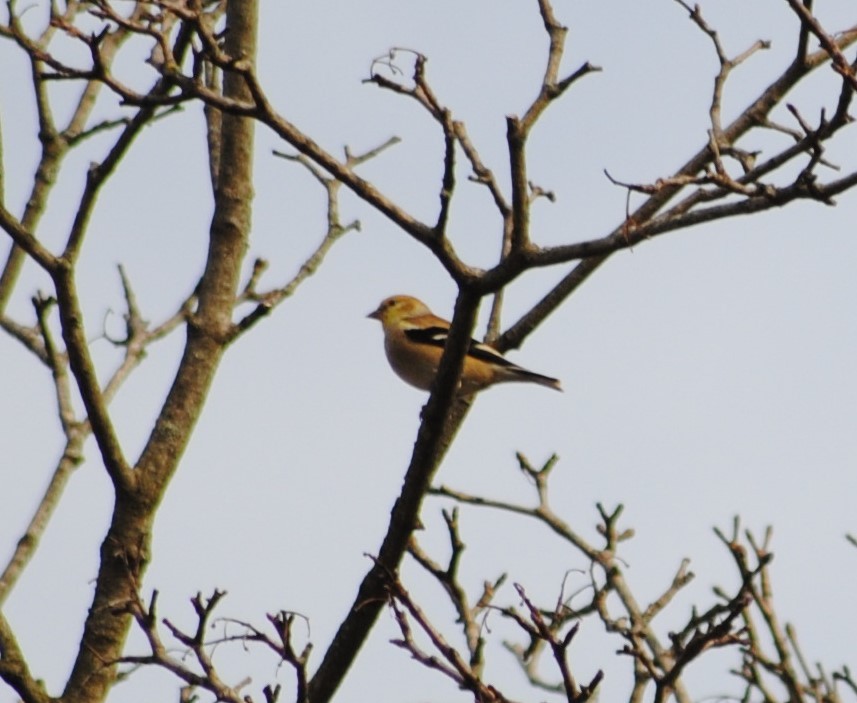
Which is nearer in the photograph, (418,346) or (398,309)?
(418,346)

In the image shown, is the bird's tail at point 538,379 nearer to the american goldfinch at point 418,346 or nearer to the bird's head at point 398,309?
the american goldfinch at point 418,346

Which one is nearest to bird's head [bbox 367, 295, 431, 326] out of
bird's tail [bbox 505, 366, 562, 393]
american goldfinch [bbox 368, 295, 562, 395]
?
american goldfinch [bbox 368, 295, 562, 395]

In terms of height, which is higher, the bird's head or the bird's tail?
the bird's head

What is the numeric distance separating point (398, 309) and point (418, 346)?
100 cm

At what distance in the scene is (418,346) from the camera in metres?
8.80

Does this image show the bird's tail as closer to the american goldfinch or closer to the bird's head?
the american goldfinch

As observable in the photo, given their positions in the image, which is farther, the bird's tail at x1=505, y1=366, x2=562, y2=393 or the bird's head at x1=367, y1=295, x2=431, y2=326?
the bird's head at x1=367, y1=295, x2=431, y2=326

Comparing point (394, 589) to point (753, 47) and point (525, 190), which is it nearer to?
point (525, 190)

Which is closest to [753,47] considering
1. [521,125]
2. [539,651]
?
[521,125]

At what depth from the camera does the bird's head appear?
31.5 ft

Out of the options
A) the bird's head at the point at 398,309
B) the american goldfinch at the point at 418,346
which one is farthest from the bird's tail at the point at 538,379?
the bird's head at the point at 398,309

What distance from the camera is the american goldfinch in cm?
787

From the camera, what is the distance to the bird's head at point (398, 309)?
378 inches

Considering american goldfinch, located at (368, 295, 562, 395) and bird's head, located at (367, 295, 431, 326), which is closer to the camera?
american goldfinch, located at (368, 295, 562, 395)
